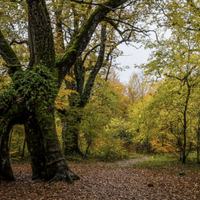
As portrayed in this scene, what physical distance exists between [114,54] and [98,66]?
2565mm

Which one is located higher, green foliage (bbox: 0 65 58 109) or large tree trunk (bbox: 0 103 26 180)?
green foliage (bbox: 0 65 58 109)

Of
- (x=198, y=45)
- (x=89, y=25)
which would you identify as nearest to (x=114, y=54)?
(x=198, y=45)

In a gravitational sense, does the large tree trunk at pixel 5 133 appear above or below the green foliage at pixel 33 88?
below

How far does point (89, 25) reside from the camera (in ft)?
19.6

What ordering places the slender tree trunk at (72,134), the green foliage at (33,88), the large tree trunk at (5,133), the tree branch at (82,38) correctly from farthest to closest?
the slender tree trunk at (72,134), the tree branch at (82,38), the green foliage at (33,88), the large tree trunk at (5,133)

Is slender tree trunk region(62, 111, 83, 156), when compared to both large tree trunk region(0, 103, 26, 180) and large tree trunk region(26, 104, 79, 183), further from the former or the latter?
large tree trunk region(0, 103, 26, 180)

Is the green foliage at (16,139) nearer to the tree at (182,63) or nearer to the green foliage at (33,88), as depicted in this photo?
the green foliage at (33,88)

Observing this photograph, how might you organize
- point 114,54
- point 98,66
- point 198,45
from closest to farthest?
1. point 198,45
2. point 98,66
3. point 114,54

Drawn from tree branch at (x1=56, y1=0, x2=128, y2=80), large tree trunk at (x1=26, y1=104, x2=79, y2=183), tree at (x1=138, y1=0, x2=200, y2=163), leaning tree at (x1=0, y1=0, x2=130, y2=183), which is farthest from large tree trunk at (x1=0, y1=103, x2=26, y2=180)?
tree at (x1=138, y1=0, x2=200, y2=163)

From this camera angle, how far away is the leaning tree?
454 centimetres

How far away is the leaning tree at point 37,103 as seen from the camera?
4.54 m

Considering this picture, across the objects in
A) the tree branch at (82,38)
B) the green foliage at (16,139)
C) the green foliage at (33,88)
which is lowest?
the green foliage at (16,139)

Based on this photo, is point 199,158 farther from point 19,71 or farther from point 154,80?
point 19,71

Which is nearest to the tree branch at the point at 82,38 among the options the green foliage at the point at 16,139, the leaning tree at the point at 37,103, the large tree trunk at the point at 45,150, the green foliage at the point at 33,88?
the leaning tree at the point at 37,103
